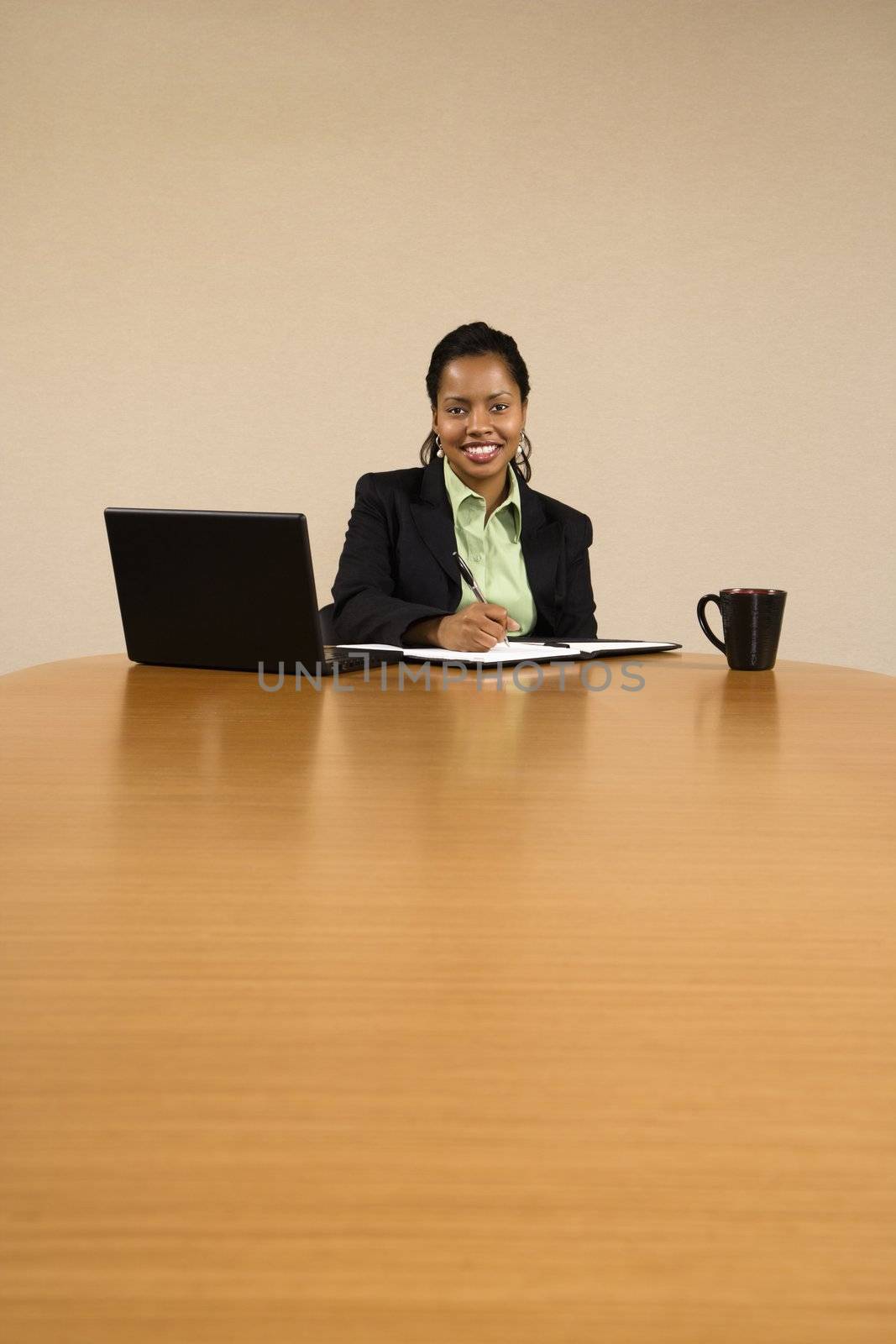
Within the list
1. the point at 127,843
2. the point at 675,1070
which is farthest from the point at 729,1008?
the point at 127,843

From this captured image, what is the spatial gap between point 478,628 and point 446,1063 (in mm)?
1248

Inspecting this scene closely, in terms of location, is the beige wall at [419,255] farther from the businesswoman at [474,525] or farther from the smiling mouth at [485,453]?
the smiling mouth at [485,453]

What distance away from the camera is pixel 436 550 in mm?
2312

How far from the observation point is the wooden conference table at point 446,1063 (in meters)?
0.28

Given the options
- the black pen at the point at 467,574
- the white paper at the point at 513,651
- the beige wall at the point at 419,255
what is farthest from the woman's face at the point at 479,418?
the beige wall at the point at 419,255

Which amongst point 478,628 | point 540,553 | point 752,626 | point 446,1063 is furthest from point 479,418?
point 446,1063

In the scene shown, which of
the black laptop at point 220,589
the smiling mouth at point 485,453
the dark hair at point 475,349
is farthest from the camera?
the dark hair at point 475,349

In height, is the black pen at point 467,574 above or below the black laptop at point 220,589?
below

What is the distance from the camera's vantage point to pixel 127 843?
2.11 feet

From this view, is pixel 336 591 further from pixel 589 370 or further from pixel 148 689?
pixel 589 370

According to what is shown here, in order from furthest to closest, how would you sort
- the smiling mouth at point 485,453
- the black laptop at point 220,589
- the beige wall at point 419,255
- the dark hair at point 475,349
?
the beige wall at point 419,255 → the dark hair at point 475,349 → the smiling mouth at point 485,453 → the black laptop at point 220,589

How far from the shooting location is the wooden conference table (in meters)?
0.28

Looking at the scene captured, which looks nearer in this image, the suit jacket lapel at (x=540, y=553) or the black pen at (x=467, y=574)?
the black pen at (x=467, y=574)

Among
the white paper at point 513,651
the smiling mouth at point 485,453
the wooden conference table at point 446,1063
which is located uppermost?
the wooden conference table at point 446,1063
